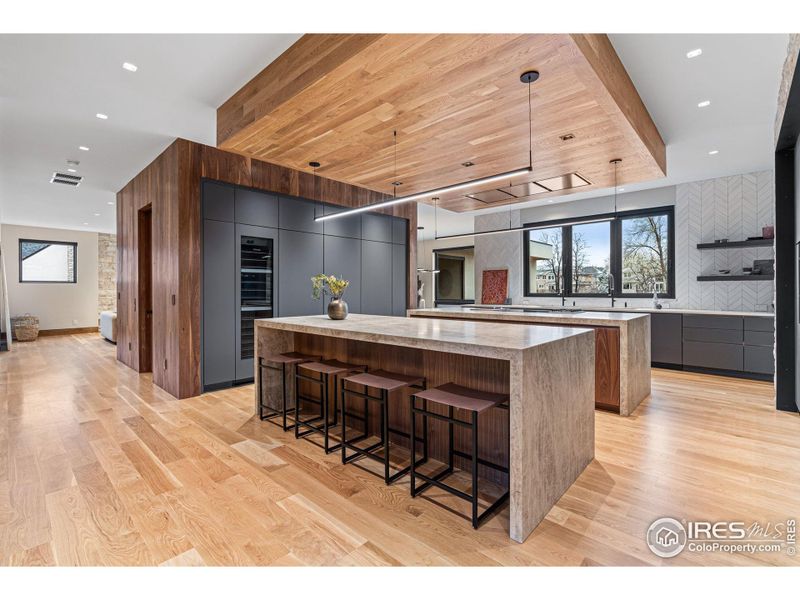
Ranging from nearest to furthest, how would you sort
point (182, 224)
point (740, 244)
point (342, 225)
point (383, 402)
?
point (383, 402) < point (182, 224) < point (740, 244) < point (342, 225)

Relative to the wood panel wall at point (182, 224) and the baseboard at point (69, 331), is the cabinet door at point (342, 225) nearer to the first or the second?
the wood panel wall at point (182, 224)

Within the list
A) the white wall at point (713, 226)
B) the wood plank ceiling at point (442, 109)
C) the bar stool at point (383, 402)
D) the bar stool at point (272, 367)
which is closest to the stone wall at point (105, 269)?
the wood plank ceiling at point (442, 109)

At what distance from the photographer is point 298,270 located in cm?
525

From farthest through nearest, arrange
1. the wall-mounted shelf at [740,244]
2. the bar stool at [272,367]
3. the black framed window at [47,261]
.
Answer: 1. the black framed window at [47,261]
2. the wall-mounted shelf at [740,244]
3. the bar stool at [272,367]

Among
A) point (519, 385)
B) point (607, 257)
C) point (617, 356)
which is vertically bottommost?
point (617, 356)

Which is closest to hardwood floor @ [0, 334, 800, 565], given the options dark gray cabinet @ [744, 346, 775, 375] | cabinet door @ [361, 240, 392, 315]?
dark gray cabinet @ [744, 346, 775, 375]

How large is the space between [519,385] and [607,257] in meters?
5.95

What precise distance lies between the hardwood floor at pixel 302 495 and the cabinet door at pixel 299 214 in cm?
253

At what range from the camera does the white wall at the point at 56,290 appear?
9.45 meters

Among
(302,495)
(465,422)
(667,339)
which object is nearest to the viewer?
(465,422)

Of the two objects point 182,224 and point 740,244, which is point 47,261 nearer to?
point 182,224

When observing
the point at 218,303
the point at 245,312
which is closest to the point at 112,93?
the point at 218,303

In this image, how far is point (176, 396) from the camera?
14.1 feet

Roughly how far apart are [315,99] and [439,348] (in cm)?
193
